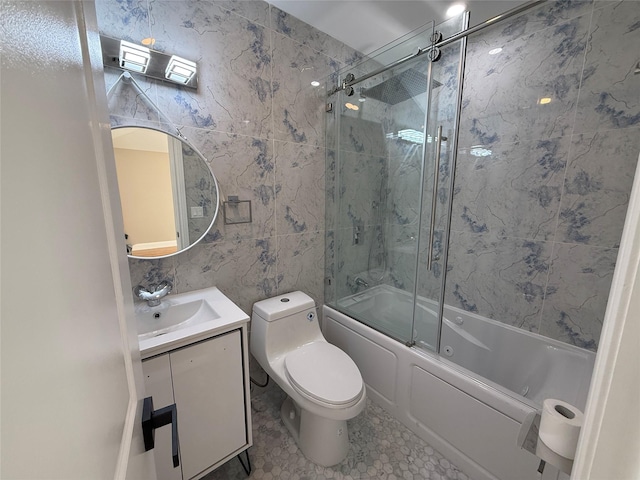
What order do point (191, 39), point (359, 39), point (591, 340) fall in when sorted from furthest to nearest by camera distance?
point (359, 39) < point (591, 340) < point (191, 39)

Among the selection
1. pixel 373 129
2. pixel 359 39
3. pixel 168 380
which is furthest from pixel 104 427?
pixel 359 39

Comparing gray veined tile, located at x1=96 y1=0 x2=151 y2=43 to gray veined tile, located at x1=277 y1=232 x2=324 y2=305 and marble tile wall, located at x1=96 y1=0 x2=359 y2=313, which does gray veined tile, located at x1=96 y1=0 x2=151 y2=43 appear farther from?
gray veined tile, located at x1=277 y1=232 x2=324 y2=305

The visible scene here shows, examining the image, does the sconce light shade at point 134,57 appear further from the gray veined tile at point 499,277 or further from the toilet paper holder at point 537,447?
the gray veined tile at point 499,277

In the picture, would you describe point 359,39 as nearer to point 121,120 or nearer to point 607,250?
point 121,120

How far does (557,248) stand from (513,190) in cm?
42

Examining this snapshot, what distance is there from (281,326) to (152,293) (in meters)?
0.71

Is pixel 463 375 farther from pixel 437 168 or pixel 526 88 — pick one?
pixel 526 88

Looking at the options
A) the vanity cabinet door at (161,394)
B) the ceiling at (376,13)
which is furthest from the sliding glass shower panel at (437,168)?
the vanity cabinet door at (161,394)

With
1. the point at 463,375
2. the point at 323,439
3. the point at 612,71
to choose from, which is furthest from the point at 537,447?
the point at 612,71

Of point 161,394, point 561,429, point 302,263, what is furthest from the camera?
point 302,263

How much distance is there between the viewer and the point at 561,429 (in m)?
0.55

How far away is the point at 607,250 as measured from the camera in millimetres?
1395

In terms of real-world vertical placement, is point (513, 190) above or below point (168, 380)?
above

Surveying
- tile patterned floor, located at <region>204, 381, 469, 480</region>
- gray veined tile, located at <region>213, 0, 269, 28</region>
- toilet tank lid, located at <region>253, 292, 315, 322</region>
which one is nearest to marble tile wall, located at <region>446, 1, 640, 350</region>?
tile patterned floor, located at <region>204, 381, 469, 480</region>
